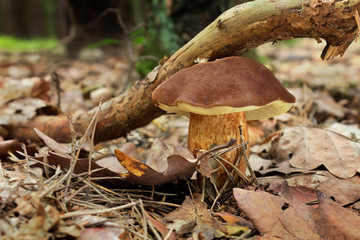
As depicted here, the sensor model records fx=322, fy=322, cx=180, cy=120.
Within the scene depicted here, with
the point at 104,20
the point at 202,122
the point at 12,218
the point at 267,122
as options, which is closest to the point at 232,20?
the point at 202,122

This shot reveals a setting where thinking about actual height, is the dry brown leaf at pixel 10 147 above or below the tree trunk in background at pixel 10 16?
below

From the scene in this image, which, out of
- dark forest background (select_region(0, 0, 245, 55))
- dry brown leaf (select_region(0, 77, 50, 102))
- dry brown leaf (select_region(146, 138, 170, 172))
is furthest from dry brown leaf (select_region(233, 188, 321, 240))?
dry brown leaf (select_region(0, 77, 50, 102))

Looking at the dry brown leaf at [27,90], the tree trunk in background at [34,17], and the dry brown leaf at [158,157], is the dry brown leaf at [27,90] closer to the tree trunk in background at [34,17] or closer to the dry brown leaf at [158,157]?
the dry brown leaf at [158,157]

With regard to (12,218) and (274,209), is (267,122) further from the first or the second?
(12,218)

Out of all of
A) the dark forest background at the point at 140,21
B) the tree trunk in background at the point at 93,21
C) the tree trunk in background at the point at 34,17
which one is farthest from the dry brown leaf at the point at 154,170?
the tree trunk in background at the point at 34,17

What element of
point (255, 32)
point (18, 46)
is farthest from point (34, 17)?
point (255, 32)

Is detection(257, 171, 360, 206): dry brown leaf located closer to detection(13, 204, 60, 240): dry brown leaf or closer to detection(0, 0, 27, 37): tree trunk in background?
detection(13, 204, 60, 240): dry brown leaf
